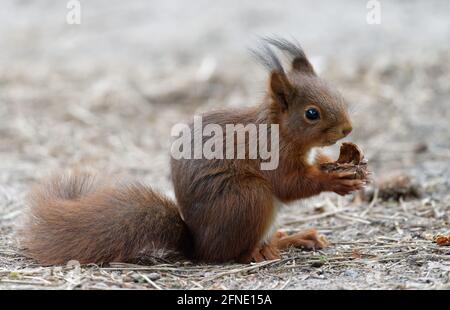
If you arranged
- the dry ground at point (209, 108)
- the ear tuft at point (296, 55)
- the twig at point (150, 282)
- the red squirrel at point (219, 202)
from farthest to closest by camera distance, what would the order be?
1. the ear tuft at point (296, 55)
2. the red squirrel at point (219, 202)
3. the dry ground at point (209, 108)
4. the twig at point (150, 282)

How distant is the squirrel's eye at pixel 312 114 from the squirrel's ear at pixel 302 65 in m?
0.32

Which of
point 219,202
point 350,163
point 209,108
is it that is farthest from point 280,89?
point 209,108

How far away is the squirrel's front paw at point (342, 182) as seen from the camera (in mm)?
3750

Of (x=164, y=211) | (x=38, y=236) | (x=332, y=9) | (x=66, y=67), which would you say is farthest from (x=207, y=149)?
(x=332, y=9)

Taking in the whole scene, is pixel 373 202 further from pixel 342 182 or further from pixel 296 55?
pixel 296 55

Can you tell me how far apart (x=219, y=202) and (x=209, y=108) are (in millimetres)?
3950

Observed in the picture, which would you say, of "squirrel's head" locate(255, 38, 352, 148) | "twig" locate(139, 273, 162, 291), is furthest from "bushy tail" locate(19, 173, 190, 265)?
"squirrel's head" locate(255, 38, 352, 148)

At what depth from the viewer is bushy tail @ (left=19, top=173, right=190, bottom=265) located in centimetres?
364

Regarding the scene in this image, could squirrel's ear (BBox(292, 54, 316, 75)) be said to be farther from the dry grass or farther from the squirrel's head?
the dry grass

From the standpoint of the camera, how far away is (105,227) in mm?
3641

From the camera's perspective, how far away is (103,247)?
363 cm

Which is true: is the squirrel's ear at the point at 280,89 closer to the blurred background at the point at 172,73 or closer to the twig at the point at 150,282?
the twig at the point at 150,282

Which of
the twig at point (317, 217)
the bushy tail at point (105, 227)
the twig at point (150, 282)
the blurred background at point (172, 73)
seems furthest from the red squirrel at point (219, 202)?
the blurred background at point (172, 73)
